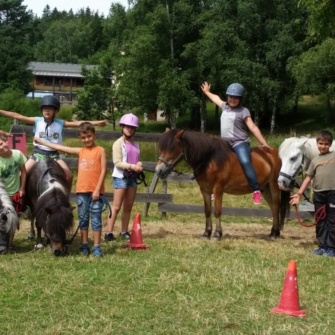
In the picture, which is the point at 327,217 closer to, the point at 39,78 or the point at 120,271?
the point at 120,271

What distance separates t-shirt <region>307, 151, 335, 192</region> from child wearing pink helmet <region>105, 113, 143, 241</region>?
99.4 inches

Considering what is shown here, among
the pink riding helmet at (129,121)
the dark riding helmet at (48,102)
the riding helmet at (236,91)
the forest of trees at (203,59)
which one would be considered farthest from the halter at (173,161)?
the forest of trees at (203,59)

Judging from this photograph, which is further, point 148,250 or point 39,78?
point 39,78

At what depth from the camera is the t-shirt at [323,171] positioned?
772 centimetres

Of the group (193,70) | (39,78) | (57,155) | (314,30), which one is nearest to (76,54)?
(39,78)

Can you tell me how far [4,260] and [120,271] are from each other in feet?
5.08

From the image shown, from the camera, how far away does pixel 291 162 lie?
8.39 meters

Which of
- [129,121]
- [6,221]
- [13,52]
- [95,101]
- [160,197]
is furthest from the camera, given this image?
[13,52]

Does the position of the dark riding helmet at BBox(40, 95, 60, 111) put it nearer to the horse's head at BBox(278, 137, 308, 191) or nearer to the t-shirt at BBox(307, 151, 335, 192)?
the horse's head at BBox(278, 137, 308, 191)

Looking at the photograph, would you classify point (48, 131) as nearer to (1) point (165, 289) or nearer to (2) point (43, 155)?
(2) point (43, 155)

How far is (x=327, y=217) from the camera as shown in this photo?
7.82 meters

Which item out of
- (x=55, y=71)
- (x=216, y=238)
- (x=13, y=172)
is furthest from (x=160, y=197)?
(x=55, y=71)

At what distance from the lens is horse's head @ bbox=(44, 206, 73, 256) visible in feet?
22.3

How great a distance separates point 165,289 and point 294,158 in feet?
12.0
